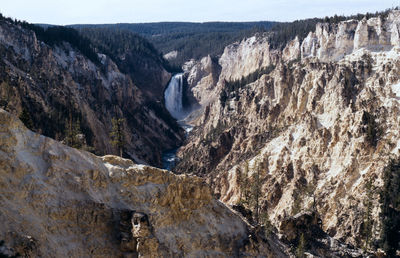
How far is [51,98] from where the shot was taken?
3078 inches

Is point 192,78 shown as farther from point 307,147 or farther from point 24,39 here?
point 307,147

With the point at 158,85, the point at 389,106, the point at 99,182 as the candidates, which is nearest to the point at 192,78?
the point at 158,85

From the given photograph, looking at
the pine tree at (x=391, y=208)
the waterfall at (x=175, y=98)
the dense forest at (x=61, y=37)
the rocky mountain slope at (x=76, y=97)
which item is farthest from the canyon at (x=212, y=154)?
the dense forest at (x=61, y=37)

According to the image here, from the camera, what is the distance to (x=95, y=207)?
95.3 feet

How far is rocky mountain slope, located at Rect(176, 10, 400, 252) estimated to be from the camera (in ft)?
202

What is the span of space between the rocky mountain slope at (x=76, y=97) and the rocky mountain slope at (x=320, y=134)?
14302 mm

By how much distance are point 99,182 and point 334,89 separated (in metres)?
57.5

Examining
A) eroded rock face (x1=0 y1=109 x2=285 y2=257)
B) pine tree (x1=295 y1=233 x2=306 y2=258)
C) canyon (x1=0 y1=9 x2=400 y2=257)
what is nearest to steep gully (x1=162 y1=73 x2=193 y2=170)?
canyon (x1=0 y1=9 x2=400 y2=257)

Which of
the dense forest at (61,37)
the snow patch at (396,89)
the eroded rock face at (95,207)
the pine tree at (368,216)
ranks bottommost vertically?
the pine tree at (368,216)

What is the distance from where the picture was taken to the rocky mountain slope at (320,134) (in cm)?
6166

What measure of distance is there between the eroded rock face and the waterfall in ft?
406

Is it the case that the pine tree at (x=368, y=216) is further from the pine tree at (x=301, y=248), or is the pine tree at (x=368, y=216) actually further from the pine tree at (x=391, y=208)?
the pine tree at (x=301, y=248)

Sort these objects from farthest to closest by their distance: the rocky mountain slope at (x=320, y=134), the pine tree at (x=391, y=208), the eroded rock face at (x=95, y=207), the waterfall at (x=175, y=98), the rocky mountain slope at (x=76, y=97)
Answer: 1. the waterfall at (x=175, y=98)
2. the rocky mountain slope at (x=76, y=97)
3. the rocky mountain slope at (x=320, y=134)
4. the pine tree at (x=391, y=208)
5. the eroded rock face at (x=95, y=207)

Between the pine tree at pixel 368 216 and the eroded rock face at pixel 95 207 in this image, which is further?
the pine tree at pixel 368 216
